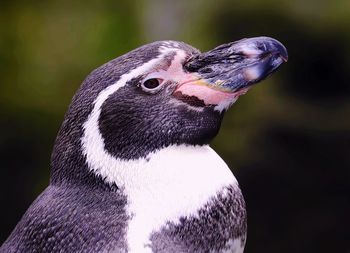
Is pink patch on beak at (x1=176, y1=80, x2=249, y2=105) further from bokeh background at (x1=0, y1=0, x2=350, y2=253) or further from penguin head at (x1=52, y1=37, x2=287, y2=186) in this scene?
bokeh background at (x1=0, y1=0, x2=350, y2=253)

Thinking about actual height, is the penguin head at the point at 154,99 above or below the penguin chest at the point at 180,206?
above

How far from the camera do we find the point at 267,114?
2.84 m

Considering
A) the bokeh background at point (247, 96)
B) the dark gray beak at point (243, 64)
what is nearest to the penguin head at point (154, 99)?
the dark gray beak at point (243, 64)

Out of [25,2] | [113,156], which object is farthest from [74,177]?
[25,2]

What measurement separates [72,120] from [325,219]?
6.10 ft

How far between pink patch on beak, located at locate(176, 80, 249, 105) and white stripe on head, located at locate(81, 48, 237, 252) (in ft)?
0.19

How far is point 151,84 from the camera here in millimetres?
1026

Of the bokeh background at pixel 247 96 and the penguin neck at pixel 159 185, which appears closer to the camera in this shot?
the penguin neck at pixel 159 185

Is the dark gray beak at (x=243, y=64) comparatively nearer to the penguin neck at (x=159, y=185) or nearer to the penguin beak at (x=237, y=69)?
the penguin beak at (x=237, y=69)

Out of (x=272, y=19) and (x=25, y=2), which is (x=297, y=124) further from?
(x=25, y=2)

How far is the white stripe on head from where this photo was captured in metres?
0.99

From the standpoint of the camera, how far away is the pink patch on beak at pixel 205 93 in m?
1.03

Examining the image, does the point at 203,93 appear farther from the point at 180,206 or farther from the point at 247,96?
the point at 247,96

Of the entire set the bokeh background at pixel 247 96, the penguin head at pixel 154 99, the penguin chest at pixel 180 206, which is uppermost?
the penguin head at pixel 154 99
